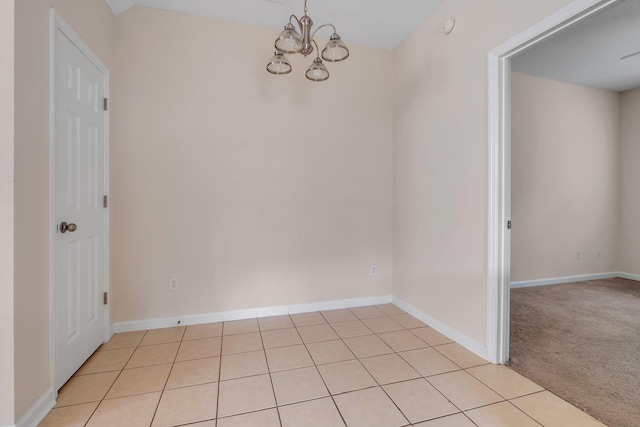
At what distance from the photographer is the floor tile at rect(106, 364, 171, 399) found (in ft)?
5.70

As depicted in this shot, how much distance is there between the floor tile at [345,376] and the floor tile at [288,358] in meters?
0.16

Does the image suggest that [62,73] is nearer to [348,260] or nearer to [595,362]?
[348,260]

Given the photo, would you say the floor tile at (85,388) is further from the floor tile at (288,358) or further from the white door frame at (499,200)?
the white door frame at (499,200)

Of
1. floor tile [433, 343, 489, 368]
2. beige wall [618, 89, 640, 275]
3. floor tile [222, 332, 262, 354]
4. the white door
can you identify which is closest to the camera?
the white door

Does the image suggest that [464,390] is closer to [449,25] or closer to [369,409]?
[369,409]

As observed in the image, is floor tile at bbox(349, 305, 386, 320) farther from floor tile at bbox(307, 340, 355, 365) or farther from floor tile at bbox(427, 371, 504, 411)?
floor tile at bbox(427, 371, 504, 411)

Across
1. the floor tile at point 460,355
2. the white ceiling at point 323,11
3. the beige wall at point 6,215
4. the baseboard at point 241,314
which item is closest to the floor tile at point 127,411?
the beige wall at point 6,215

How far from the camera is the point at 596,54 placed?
3268 mm

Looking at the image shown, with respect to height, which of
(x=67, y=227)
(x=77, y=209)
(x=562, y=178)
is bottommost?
(x=67, y=227)

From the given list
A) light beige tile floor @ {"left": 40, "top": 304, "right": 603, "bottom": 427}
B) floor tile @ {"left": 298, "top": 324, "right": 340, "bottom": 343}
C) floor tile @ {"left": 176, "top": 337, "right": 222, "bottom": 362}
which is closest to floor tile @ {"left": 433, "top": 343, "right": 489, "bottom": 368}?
light beige tile floor @ {"left": 40, "top": 304, "right": 603, "bottom": 427}

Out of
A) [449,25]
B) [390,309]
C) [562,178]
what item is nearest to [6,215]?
[390,309]

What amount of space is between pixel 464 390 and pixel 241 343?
1.66 m

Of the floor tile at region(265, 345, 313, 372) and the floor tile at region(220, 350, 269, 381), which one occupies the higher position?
the floor tile at region(265, 345, 313, 372)

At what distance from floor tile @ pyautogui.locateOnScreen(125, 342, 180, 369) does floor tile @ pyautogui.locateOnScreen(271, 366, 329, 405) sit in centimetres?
87
